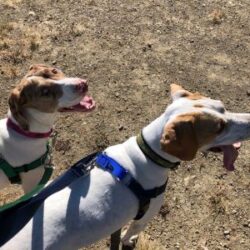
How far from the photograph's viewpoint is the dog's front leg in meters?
4.56

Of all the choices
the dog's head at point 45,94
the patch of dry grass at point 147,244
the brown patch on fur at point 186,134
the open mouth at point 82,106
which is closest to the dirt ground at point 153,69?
the patch of dry grass at point 147,244

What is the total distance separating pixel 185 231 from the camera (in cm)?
563

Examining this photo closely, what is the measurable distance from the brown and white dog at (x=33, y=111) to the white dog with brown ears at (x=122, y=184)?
711mm

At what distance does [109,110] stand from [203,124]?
2.75 m

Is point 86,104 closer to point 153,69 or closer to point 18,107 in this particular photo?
point 18,107

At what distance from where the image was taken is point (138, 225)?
486cm

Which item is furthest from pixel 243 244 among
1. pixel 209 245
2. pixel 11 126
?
pixel 11 126

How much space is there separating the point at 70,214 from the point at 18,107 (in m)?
1.12

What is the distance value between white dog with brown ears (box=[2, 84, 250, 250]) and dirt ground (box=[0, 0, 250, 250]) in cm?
145

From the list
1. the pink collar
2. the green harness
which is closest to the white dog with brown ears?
the green harness

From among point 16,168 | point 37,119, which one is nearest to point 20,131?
point 37,119

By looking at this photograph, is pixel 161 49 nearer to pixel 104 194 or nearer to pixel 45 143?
pixel 45 143

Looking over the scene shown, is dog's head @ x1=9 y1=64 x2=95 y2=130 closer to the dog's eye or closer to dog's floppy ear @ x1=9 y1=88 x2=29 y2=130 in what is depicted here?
dog's floppy ear @ x1=9 y1=88 x2=29 y2=130

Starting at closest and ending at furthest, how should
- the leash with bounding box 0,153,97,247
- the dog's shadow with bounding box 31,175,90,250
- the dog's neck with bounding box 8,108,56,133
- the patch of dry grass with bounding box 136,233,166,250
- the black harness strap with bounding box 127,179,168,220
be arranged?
the dog's shadow with bounding box 31,175,90,250 < the leash with bounding box 0,153,97,247 < the black harness strap with bounding box 127,179,168,220 < the dog's neck with bounding box 8,108,56,133 < the patch of dry grass with bounding box 136,233,166,250
